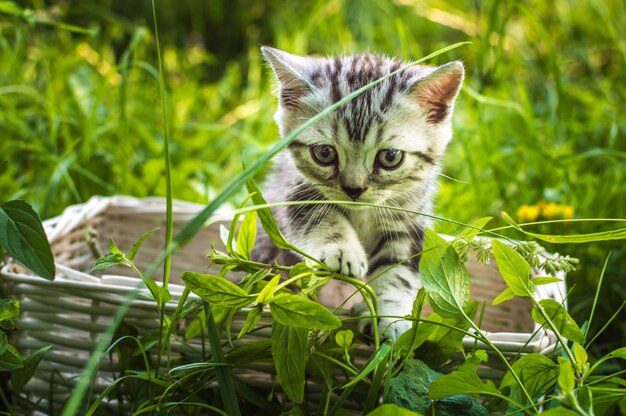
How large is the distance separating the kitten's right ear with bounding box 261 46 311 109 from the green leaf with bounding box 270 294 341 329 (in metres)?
0.62

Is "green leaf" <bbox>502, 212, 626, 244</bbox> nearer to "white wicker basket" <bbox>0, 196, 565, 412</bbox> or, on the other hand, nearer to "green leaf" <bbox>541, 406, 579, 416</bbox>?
"white wicker basket" <bbox>0, 196, 565, 412</bbox>

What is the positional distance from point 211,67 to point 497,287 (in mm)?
3107

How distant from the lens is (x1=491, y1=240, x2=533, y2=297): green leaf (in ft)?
3.61

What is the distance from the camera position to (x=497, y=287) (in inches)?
74.2

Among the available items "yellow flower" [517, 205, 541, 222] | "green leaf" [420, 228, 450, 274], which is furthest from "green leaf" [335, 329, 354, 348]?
"yellow flower" [517, 205, 541, 222]

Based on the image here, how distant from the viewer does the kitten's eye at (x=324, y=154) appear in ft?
4.69

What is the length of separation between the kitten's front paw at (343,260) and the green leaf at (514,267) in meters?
0.29

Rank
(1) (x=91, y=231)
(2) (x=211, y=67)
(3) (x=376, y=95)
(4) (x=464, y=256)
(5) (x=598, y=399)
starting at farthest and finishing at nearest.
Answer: (2) (x=211, y=67) < (1) (x=91, y=231) < (3) (x=376, y=95) < (4) (x=464, y=256) < (5) (x=598, y=399)

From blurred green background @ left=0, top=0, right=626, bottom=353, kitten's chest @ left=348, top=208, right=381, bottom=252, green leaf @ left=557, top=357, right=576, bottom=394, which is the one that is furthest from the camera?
blurred green background @ left=0, top=0, right=626, bottom=353

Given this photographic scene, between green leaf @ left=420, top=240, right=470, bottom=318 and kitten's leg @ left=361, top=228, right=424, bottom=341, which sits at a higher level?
green leaf @ left=420, top=240, right=470, bottom=318

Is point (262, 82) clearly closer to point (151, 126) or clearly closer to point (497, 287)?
point (151, 126)

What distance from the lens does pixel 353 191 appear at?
54.7 inches

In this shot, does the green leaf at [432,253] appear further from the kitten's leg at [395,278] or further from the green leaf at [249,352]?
the green leaf at [249,352]

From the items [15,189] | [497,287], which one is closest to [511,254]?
[497,287]
